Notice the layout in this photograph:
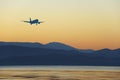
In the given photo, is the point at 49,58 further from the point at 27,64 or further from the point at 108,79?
the point at 108,79

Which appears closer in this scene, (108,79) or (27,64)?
(108,79)

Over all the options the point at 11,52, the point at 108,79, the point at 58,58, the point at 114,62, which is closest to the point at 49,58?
the point at 58,58

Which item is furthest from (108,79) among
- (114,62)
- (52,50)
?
(52,50)

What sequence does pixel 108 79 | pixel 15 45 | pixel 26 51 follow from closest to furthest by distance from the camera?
pixel 108 79
pixel 15 45
pixel 26 51

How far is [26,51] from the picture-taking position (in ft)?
40.7

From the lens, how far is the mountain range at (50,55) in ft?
38.5

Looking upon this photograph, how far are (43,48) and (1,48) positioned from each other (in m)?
1.32

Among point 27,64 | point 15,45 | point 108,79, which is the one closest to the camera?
point 108,79

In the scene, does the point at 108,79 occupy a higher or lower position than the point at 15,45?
lower

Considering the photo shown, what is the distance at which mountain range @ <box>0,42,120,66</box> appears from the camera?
11.7m

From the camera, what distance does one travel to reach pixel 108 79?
957 centimetres

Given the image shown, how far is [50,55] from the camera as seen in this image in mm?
12125

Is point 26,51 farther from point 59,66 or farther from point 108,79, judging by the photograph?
point 108,79

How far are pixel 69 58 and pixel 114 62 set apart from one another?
1.76m
